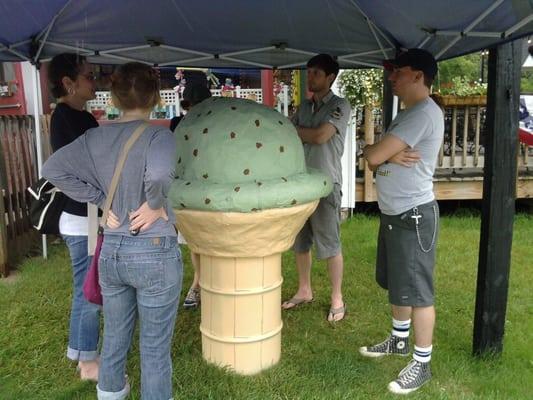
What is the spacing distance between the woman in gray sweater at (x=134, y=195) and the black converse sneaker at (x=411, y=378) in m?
1.41

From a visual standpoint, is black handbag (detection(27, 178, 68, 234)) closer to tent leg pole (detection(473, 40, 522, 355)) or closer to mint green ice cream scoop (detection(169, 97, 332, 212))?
mint green ice cream scoop (detection(169, 97, 332, 212))

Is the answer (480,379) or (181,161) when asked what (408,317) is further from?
(181,161)

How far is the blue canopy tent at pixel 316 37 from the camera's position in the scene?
2.90 meters

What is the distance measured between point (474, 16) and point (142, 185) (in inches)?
77.2

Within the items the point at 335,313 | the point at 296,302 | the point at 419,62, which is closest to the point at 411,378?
Answer: the point at 335,313

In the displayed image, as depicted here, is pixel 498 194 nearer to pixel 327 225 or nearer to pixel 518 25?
pixel 518 25

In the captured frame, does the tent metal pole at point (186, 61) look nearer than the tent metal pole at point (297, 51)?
No

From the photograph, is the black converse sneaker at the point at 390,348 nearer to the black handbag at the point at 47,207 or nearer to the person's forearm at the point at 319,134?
the person's forearm at the point at 319,134

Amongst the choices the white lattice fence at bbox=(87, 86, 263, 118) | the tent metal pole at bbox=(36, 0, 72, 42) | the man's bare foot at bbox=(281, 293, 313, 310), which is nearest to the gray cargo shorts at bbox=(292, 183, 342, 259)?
the man's bare foot at bbox=(281, 293, 313, 310)

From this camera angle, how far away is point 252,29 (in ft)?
13.1

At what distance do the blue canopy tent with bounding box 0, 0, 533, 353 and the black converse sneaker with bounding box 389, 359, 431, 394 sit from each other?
50 cm

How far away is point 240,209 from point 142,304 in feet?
2.11

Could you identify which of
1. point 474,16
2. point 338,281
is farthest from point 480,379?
point 474,16

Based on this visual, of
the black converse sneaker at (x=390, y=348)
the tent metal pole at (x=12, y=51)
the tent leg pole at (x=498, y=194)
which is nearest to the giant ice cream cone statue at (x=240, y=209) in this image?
the black converse sneaker at (x=390, y=348)
